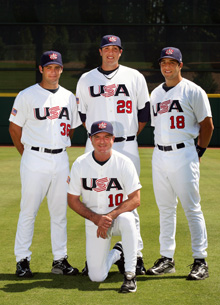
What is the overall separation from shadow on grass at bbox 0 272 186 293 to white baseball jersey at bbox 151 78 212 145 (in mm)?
1356

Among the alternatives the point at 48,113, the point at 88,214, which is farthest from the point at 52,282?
the point at 48,113

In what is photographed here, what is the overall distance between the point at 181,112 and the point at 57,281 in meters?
1.98

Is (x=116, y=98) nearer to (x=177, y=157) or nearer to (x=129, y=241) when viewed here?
(x=177, y=157)

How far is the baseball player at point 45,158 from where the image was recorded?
215 inches

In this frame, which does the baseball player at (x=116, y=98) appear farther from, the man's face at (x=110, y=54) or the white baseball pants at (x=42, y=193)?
the white baseball pants at (x=42, y=193)

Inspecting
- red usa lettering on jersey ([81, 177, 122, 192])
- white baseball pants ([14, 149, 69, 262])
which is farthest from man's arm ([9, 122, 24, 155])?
red usa lettering on jersey ([81, 177, 122, 192])

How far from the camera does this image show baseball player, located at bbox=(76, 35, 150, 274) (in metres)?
5.72

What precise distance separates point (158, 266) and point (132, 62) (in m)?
20.8

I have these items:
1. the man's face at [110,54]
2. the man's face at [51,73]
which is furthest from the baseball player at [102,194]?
the man's face at [110,54]

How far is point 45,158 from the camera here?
548 centimetres

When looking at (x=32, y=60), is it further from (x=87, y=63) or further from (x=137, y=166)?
(x=137, y=166)

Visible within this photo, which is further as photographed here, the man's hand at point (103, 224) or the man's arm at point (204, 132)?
the man's arm at point (204, 132)

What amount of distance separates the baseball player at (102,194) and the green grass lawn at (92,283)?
334mm

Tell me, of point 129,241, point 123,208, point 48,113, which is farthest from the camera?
point 48,113
